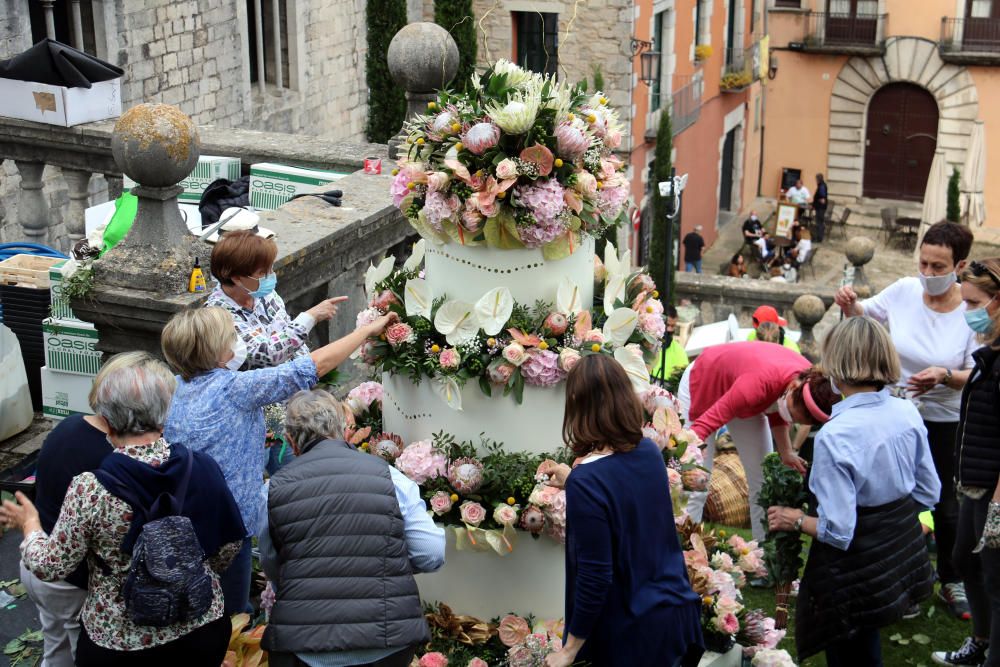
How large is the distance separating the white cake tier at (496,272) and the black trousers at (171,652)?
1415mm

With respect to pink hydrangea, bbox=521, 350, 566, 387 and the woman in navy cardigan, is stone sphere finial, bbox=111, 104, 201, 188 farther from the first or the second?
the woman in navy cardigan

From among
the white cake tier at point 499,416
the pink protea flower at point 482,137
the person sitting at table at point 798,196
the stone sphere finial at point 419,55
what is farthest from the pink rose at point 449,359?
the person sitting at table at point 798,196

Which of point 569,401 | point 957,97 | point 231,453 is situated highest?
point 569,401

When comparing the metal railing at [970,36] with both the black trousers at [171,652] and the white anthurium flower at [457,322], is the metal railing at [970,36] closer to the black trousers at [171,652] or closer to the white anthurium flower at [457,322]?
the white anthurium flower at [457,322]

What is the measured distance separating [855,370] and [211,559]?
213 centimetres

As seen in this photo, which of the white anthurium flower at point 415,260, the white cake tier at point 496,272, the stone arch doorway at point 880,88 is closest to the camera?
the white cake tier at point 496,272

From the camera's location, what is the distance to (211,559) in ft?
12.5

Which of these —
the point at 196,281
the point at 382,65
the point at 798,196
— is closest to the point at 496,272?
the point at 196,281

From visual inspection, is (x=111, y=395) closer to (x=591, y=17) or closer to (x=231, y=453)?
(x=231, y=453)

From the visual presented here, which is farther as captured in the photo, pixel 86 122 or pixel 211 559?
pixel 86 122

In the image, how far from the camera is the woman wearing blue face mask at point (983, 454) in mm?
4691

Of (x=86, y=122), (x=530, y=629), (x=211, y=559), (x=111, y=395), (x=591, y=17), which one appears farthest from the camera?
(x=591, y=17)

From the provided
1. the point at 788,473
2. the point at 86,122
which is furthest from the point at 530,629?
the point at 86,122

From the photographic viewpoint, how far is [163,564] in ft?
11.5
